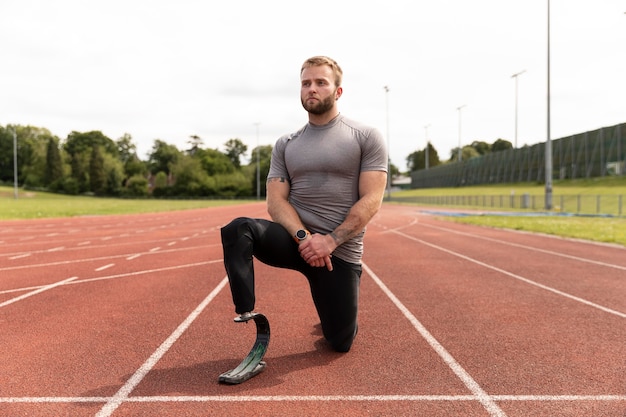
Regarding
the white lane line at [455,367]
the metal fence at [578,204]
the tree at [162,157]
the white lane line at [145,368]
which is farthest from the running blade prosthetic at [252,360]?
the tree at [162,157]

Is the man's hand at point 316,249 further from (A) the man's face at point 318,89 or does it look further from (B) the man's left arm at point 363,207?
(A) the man's face at point 318,89

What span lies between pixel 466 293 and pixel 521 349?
252 centimetres

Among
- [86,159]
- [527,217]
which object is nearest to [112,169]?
[86,159]

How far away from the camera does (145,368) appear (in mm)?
3787

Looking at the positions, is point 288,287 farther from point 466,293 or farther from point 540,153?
point 540,153

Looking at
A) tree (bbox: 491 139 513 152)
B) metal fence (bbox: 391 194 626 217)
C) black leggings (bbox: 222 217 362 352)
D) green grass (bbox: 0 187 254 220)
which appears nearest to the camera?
black leggings (bbox: 222 217 362 352)

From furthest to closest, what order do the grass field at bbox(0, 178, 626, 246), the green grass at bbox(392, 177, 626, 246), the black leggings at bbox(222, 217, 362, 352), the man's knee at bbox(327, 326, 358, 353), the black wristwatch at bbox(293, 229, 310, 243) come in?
1. the green grass at bbox(392, 177, 626, 246)
2. the grass field at bbox(0, 178, 626, 246)
3. the man's knee at bbox(327, 326, 358, 353)
4. the black wristwatch at bbox(293, 229, 310, 243)
5. the black leggings at bbox(222, 217, 362, 352)

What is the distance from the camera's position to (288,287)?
7.18 meters

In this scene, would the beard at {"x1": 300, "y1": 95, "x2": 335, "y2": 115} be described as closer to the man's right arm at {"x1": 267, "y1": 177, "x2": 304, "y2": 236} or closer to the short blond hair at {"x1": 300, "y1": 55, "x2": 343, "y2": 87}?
the short blond hair at {"x1": 300, "y1": 55, "x2": 343, "y2": 87}

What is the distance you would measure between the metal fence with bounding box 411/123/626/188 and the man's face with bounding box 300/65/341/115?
179 ft

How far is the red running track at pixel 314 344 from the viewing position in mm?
3139

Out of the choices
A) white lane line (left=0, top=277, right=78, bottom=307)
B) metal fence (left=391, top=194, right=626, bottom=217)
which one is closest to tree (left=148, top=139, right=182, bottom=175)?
metal fence (left=391, top=194, right=626, bottom=217)

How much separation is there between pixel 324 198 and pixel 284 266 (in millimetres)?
590

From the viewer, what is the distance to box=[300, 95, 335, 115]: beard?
144 inches
